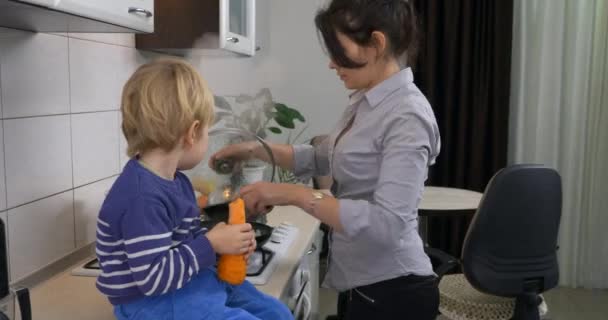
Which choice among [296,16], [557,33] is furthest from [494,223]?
[296,16]

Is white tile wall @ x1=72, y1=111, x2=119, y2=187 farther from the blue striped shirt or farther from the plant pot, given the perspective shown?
the blue striped shirt

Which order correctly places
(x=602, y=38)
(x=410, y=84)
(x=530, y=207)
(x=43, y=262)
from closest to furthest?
1. (x=410, y=84)
2. (x=43, y=262)
3. (x=530, y=207)
4. (x=602, y=38)

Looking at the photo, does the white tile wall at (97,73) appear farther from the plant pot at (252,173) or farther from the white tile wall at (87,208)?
the plant pot at (252,173)

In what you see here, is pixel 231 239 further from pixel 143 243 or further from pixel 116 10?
pixel 116 10

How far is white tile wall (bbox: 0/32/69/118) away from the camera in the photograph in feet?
4.07

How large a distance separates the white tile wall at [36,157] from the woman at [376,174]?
51 cm

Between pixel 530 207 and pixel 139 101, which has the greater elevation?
pixel 139 101

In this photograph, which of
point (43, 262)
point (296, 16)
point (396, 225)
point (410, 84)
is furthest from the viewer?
point (296, 16)

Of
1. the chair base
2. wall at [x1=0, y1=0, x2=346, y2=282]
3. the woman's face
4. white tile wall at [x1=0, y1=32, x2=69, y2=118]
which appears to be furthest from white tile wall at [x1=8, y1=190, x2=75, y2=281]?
the chair base

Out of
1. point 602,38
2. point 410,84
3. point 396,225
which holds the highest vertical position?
point 602,38

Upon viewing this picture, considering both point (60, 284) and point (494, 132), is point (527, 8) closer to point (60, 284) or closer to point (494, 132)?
point (494, 132)

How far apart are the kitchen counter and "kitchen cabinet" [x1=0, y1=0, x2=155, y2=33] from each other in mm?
596

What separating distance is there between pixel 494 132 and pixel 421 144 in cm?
248

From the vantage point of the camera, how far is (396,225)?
116 cm
